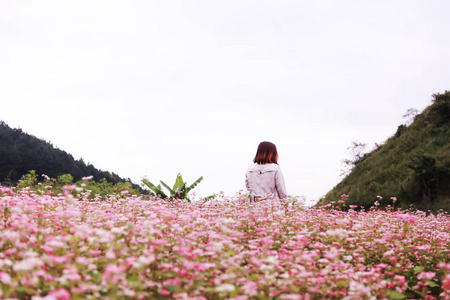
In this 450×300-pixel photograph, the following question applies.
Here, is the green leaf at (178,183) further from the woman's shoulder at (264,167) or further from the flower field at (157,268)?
the flower field at (157,268)

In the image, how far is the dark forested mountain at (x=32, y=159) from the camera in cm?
3003

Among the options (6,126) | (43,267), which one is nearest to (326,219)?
(43,267)

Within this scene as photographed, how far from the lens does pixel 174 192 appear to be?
1385 centimetres

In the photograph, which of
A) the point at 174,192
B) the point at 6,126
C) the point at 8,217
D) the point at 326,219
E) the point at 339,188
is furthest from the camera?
the point at 6,126

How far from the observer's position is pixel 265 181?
9.20 meters

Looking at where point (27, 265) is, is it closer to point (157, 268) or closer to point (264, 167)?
point (157, 268)

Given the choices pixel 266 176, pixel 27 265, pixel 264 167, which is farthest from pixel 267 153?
pixel 27 265

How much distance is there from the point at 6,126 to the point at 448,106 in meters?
32.5

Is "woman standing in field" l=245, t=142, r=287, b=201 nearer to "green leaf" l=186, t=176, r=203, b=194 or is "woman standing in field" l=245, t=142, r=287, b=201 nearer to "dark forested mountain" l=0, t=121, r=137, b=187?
"green leaf" l=186, t=176, r=203, b=194

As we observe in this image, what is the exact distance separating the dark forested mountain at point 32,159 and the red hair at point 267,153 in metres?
21.1

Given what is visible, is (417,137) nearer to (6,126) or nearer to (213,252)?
(213,252)

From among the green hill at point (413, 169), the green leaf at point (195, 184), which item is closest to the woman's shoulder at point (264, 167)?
the green leaf at point (195, 184)

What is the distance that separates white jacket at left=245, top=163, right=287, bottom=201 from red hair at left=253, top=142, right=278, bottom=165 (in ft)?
0.39

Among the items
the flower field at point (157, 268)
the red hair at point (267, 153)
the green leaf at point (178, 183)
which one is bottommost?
the flower field at point (157, 268)
